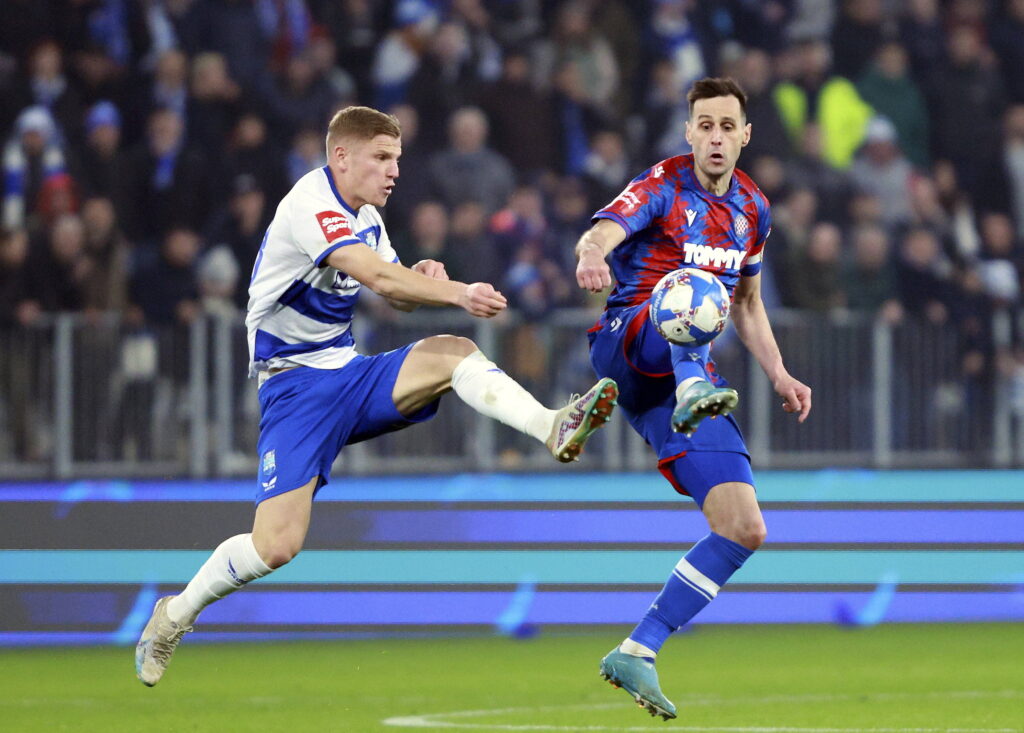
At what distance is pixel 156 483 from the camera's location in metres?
10.2

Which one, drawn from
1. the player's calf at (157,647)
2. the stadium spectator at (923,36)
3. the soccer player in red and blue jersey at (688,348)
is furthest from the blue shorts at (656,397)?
the stadium spectator at (923,36)

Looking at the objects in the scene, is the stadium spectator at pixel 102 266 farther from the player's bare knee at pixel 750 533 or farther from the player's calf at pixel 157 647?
the player's bare knee at pixel 750 533

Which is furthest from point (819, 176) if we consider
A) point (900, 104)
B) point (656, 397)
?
point (656, 397)

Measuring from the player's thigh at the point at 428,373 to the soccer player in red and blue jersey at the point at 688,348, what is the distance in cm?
62

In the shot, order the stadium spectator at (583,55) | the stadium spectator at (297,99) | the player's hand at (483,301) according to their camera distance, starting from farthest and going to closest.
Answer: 1. the stadium spectator at (583,55)
2. the stadium spectator at (297,99)
3. the player's hand at (483,301)

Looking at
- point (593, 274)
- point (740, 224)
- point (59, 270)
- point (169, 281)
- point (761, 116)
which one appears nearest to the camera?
point (593, 274)

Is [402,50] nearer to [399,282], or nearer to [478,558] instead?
[478,558]

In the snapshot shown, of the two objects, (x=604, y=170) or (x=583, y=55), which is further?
(x=583, y=55)

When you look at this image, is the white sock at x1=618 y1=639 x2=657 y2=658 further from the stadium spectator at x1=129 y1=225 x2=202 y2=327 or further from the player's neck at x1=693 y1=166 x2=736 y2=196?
the stadium spectator at x1=129 y1=225 x2=202 y2=327

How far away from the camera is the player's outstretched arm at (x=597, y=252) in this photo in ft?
19.6

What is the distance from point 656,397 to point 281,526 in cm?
152

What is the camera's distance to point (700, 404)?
20.1 ft

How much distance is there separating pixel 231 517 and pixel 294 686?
72.3 inches

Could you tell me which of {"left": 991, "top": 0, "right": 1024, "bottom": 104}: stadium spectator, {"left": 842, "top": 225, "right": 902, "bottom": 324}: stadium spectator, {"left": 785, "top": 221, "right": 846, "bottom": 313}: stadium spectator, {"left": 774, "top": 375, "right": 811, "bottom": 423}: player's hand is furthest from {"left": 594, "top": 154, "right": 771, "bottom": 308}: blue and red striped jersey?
{"left": 991, "top": 0, "right": 1024, "bottom": 104}: stadium spectator
